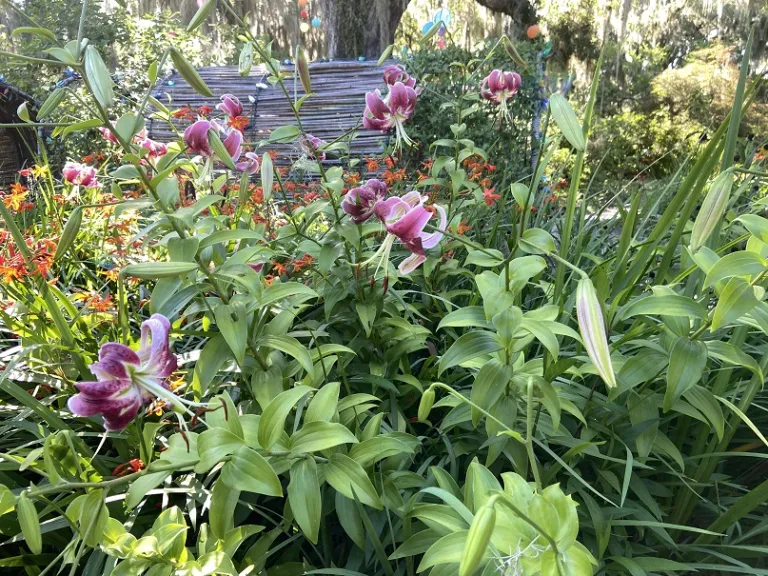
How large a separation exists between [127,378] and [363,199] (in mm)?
414

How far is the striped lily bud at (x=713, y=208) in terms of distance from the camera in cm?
55

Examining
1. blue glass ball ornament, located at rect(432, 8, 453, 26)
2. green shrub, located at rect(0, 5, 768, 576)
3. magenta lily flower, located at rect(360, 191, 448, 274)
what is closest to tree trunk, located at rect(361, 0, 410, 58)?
blue glass ball ornament, located at rect(432, 8, 453, 26)

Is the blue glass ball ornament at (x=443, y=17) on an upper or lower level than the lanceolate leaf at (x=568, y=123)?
upper

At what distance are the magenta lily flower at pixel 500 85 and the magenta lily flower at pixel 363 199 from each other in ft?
2.62

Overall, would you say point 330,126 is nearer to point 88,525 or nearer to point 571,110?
point 571,110

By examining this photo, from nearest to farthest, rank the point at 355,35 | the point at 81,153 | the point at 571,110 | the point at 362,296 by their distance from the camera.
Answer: the point at 571,110 < the point at 362,296 < the point at 81,153 < the point at 355,35

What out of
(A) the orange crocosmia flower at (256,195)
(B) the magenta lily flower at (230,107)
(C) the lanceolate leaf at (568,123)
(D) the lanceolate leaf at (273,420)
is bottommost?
(D) the lanceolate leaf at (273,420)

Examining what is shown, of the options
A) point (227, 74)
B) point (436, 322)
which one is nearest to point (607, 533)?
point (436, 322)

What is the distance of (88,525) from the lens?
521 millimetres

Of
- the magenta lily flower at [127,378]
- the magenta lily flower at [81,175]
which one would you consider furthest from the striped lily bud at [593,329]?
the magenta lily flower at [81,175]

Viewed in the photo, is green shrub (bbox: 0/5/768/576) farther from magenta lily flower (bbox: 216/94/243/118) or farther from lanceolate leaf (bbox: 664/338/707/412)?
magenta lily flower (bbox: 216/94/243/118)

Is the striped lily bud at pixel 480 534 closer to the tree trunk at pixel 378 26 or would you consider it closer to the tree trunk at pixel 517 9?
the tree trunk at pixel 378 26

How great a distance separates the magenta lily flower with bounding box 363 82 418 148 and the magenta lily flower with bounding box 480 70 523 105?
0.43 m

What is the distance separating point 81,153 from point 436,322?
3207 mm
